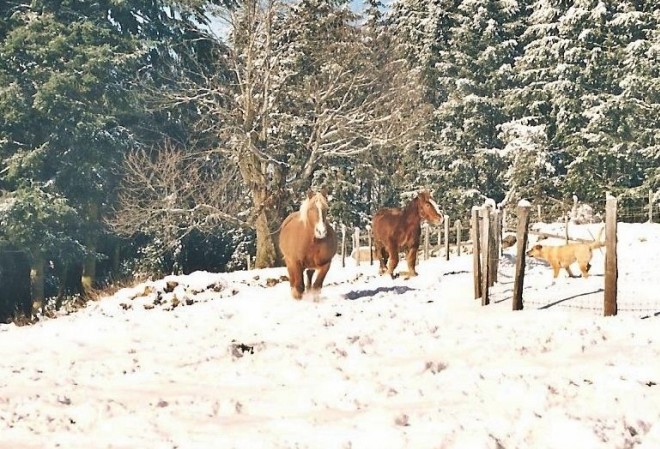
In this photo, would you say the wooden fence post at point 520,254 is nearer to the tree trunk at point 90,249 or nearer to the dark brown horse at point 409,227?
the dark brown horse at point 409,227

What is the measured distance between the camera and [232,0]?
27.8m

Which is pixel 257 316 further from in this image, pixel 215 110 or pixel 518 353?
pixel 215 110

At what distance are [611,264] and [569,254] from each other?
225 inches

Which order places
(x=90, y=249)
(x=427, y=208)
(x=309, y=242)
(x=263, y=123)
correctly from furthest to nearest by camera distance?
(x=90, y=249) < (x=263, y=123) < (x=427, y=208) < (x=309, y=242)

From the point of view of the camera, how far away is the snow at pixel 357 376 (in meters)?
5.25

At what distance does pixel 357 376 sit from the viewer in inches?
283

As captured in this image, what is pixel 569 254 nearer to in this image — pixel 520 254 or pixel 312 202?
pixel 520 254

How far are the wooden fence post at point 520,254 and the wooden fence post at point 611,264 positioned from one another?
3.91 ft

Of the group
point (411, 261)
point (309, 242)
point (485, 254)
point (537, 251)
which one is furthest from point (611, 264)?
point (411, 261)

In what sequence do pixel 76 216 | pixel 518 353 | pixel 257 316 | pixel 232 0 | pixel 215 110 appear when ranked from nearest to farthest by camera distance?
1. pixel 518 353
2. pixel 257 316
3. pixel 215 110
4. pixel 232 0
5. pixel 76 216

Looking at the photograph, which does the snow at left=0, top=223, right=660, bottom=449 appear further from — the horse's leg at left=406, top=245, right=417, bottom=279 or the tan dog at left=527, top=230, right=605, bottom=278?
the horse's leg at left=406, top=245, right=417, bottom=279

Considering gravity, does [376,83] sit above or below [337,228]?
above

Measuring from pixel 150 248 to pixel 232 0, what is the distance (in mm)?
14277

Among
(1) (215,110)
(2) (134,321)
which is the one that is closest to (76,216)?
(1) (215,110)
